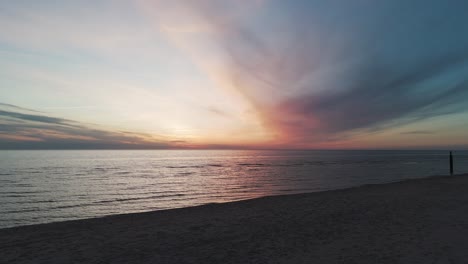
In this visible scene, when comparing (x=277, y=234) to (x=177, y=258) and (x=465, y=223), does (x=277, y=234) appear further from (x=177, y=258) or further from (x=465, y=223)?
(x=465, y=223)

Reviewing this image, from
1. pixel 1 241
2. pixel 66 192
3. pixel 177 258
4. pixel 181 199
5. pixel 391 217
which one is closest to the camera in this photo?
pixel 177 258

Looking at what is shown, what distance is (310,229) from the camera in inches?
468

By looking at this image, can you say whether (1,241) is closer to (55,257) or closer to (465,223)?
(55,257)

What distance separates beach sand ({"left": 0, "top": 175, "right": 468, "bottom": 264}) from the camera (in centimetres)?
870

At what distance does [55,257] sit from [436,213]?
16.4 m

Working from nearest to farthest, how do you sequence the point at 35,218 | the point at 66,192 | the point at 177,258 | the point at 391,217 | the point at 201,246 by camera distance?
the point at 177,258
the point at 201,246
the point at 391,217
the point at 35,218
the point at 66,192

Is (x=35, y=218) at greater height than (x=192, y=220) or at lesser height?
lesser

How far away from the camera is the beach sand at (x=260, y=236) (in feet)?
28.5

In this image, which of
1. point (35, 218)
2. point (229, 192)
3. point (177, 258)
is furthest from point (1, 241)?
point (229, 192)

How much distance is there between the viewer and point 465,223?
12016 mm

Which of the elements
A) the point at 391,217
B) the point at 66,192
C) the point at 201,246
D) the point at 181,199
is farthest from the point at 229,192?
the point at 201,246

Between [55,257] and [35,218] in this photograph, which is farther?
[35,218]

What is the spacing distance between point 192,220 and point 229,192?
728 inches

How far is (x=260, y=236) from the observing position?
35.9 ft
